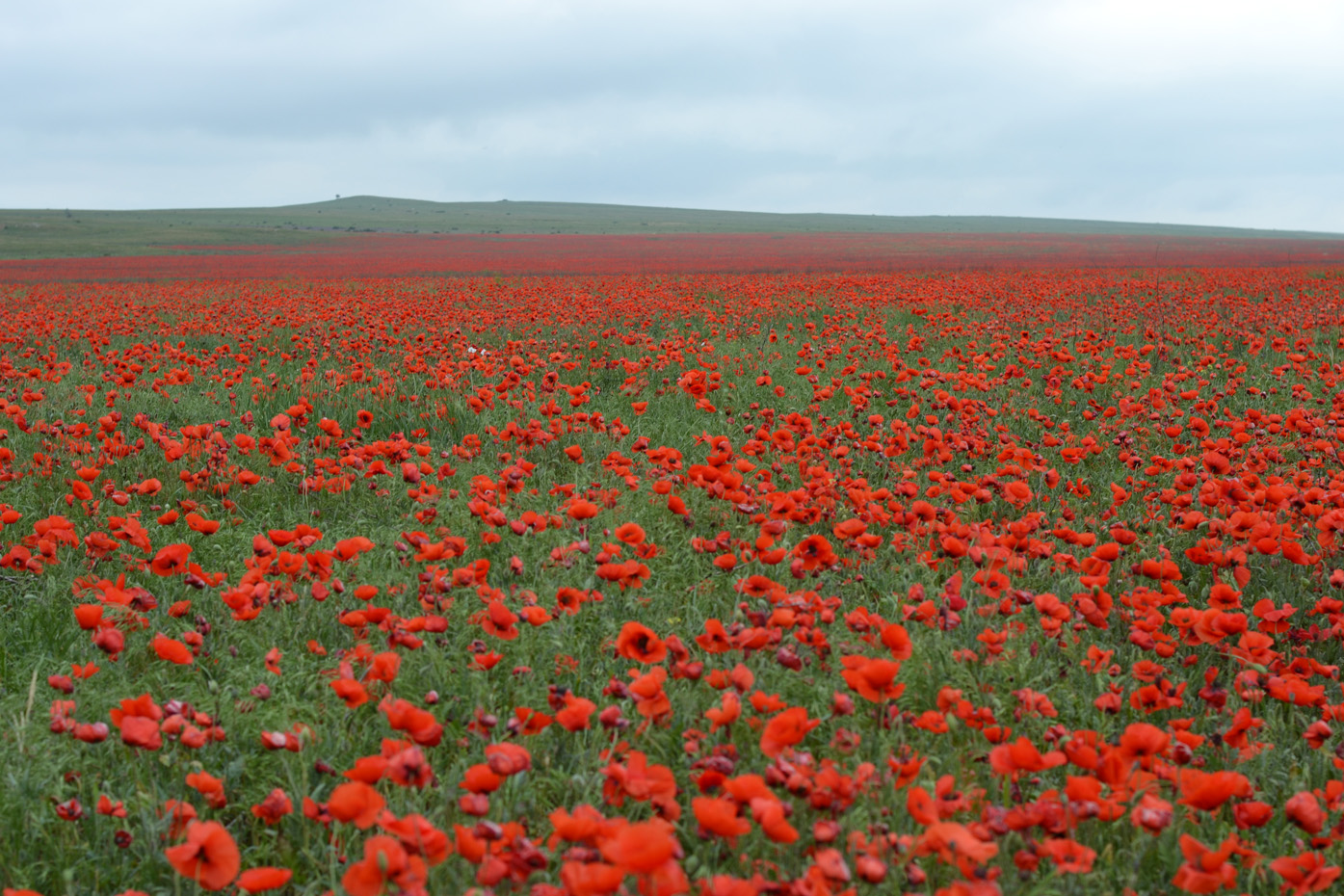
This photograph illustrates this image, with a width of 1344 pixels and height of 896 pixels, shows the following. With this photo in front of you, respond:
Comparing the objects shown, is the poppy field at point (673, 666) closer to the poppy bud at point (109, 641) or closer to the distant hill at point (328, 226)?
the poppy bud at point (109, 641)

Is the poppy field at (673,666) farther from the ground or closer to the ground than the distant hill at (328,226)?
closer to the ground

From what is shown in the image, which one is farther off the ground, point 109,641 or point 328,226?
point 328,226

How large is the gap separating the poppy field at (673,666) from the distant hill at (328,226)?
41.3 m

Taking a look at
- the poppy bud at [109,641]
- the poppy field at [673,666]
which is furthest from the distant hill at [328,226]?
→ the poppy bud at [109,641]

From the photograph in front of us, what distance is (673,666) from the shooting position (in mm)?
2301

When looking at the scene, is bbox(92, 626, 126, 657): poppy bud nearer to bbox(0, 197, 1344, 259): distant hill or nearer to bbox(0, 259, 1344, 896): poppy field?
bbox(0, 259, 1344, 896): poppy field

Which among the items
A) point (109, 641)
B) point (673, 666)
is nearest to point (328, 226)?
point (109, 641)

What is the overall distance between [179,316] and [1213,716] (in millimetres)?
12010

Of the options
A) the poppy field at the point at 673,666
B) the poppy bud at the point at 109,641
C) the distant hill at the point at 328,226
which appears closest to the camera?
the poppy field at the point at 673,666

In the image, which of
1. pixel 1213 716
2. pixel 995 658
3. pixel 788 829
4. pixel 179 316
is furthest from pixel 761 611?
pixel 179 316

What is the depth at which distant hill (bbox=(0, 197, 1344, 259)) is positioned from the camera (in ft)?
157

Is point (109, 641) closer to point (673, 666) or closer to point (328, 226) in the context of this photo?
point (673, 666)

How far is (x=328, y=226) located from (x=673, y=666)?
81870 mm

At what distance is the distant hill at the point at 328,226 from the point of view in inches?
1881
